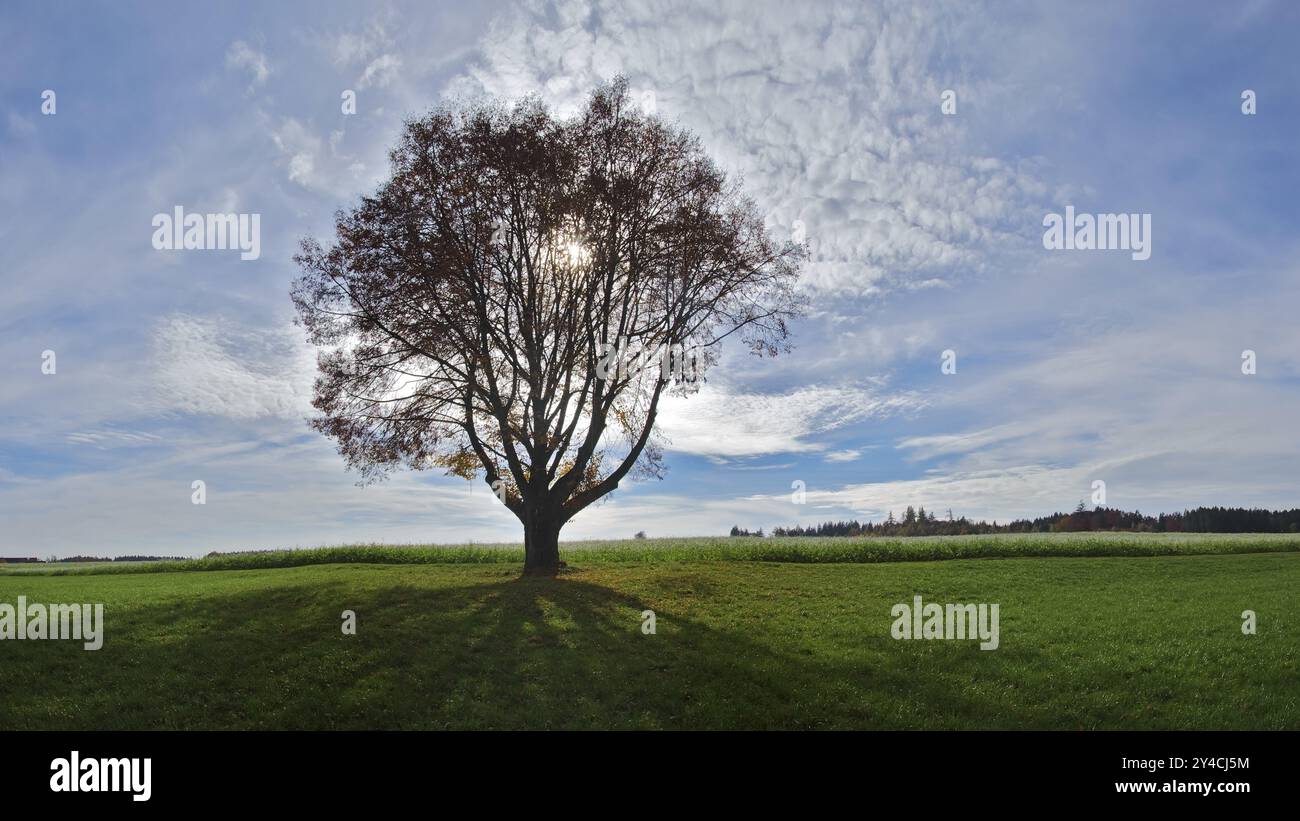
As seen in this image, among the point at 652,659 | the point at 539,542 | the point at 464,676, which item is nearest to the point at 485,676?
the point at 464,676

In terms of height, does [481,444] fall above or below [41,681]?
above

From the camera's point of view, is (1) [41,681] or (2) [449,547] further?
(2) [449,547]

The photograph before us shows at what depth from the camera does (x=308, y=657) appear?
15570 mm

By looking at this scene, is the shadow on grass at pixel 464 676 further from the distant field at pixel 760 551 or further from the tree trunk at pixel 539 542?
the distant field at pixel 760 551

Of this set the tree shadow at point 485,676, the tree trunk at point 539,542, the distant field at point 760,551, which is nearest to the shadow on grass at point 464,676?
the tree shadow at point 485,676

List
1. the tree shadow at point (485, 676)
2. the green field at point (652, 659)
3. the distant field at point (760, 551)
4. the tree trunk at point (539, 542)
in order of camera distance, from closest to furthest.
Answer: the tree shadow at point (485, 676) < the green field at point (652, 659) < the tree trunk at point (539, 542) < the distant field at point (760, 551)

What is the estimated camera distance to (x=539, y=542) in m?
27.8

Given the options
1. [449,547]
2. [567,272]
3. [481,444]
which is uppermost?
[567,272]

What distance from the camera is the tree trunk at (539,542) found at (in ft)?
91.2

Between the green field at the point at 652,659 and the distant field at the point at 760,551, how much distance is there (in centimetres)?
1277
